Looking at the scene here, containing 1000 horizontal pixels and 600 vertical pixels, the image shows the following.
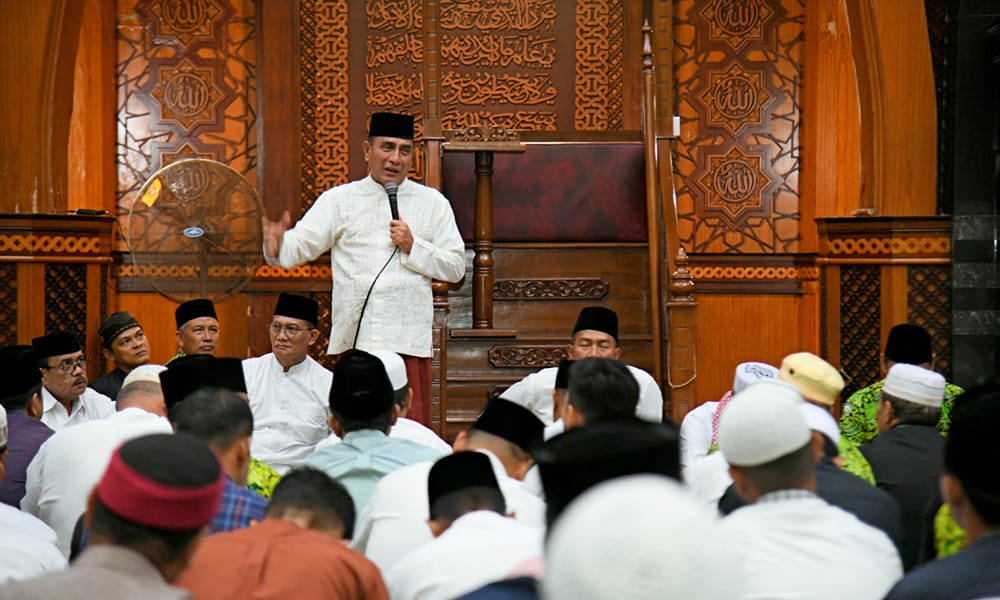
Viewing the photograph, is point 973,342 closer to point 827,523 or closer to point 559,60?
point 559,60

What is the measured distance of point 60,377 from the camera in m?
4.94

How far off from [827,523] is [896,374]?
166cm

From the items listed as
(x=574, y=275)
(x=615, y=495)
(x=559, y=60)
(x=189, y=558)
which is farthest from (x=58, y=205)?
(x=615, y=495)

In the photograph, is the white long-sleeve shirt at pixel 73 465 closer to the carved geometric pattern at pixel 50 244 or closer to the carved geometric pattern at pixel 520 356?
the carved geometric pattern at pixel 520 356

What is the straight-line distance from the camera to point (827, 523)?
2.29 metres

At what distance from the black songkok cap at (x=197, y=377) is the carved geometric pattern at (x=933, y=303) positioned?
3772 mm

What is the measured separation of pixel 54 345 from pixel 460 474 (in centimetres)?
296

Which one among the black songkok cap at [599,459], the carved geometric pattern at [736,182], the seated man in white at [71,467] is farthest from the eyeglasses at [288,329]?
the carved geometric pattern at [736,182]

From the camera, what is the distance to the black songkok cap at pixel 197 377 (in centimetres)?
375

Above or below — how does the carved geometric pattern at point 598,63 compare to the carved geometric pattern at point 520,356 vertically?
above

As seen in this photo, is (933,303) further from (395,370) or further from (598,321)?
(395,370)

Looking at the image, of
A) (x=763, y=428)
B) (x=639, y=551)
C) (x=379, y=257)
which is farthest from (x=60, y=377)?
(x=639, y=551)

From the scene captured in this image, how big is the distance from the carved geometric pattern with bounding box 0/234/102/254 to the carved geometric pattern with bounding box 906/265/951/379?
13.6 ft

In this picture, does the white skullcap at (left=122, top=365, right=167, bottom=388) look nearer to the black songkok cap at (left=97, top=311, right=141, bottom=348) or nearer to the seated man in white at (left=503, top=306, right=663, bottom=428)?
the seated man in white at (left=503, top=306, right=663, bottom=428)
